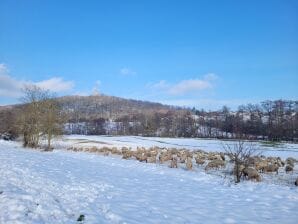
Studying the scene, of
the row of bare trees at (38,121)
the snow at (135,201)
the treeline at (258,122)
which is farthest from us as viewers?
the treeline at (258,122)

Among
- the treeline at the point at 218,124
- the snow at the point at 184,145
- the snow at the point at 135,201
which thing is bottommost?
the snow at the point at 135,201

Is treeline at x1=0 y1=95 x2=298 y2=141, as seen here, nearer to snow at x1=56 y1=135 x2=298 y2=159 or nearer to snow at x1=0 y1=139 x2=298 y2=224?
snow at x1=56 y1=135 x2=298 y2=159

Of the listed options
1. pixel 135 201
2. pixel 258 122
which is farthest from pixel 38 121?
pixel 258 122

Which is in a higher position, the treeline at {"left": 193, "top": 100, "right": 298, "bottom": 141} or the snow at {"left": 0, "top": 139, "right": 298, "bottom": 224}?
the treeline at {"left": 193, "top": 100, "right": 298, "bottom": 141}

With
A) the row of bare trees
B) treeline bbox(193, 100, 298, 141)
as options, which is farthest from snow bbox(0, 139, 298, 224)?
treeline bbox(193, 100, 298, 141)

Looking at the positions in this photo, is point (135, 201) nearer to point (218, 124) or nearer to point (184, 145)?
point (184, 145)

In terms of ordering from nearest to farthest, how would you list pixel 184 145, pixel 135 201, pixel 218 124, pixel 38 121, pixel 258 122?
pixel 135 201
pixel 38 121
pixel 184 145
pixel 258 122
pixel 218 124

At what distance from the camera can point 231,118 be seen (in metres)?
142

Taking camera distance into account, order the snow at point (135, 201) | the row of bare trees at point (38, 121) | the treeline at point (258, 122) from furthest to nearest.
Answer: the treeline at point (258, 122) < the row of bare trees at point (38, 121) < the snow at point (135, 201)

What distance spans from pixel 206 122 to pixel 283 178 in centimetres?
12494

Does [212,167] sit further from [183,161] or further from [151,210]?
[151,210]

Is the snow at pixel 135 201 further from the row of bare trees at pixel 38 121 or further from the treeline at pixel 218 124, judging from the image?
the treeline at pixel 218 124

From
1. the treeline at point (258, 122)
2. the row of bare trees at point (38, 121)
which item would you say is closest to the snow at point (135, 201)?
the row of bare trees at point (38, 121)

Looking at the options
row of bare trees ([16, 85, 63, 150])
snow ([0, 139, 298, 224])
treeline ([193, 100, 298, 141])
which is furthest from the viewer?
treeline ([193, 100, 298, 141])
